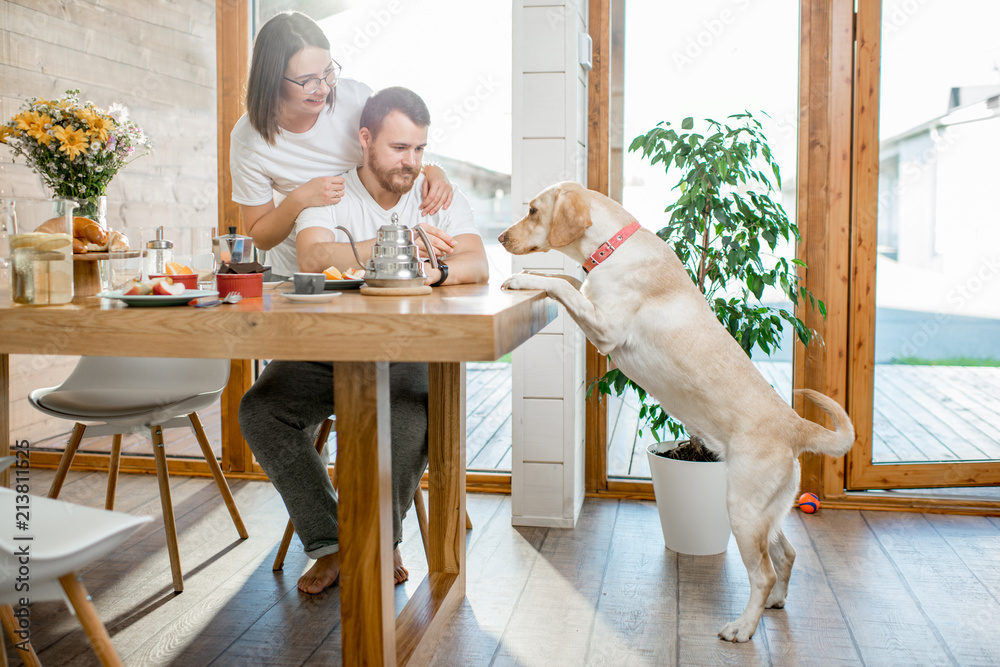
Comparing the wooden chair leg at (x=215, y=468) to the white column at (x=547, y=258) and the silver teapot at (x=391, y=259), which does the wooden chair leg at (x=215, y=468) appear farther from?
the silver teapot at (x=391, y=259)

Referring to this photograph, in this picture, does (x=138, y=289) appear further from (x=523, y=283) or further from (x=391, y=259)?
(x=523, y=283)

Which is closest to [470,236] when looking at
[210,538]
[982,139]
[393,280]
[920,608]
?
[393,280]

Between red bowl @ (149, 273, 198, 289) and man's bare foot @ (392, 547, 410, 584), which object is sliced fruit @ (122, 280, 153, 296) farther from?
man's bare foot @ (392, 547, 410, 584)

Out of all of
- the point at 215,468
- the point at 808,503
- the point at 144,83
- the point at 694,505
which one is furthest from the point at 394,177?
the point at 808,503

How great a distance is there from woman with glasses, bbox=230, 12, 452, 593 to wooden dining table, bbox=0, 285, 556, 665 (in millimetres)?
488

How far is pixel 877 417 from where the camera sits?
298 cm

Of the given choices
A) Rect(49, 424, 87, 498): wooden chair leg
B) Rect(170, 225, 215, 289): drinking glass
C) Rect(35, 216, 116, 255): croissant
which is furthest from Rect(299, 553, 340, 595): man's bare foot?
Rect(35, 216, 116, 255): croissant

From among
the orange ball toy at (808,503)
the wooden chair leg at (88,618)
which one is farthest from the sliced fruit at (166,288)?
the orange ball toy at (808,503)

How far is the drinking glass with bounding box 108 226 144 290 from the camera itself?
1.58 meters

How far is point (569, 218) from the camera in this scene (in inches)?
78.0

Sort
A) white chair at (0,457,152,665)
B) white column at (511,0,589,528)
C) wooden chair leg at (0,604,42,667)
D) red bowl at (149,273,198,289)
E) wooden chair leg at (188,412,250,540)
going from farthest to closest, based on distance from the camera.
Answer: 1. white column at (511,0,589,528)
2. wooden chair leg at (188,412,250,540)
3. red bowl at (149,273,198,289)
4. wooden chair leg at (0,604,42,667)
5. white chair at (0,457,152,665)

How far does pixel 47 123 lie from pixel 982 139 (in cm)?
303

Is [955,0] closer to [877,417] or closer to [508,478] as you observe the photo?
[877,417]

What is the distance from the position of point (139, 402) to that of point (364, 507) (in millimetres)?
1222
